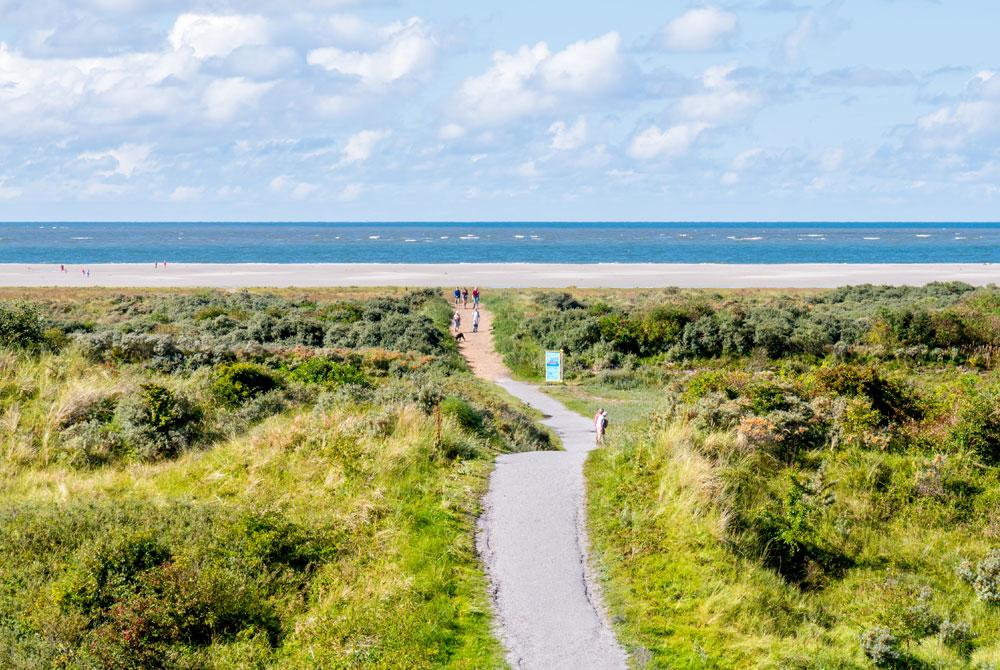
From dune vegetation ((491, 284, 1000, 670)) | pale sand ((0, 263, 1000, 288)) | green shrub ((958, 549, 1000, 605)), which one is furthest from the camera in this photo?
pale sand ((0, 263, 1000, 288))

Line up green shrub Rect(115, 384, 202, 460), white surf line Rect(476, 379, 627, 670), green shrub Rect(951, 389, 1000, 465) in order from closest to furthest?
white surf line Rect(476, 379, 627, 670), green shrub Rect(951, 389, 1000, 465), green shrub Rect(115, 384, 202, 460)

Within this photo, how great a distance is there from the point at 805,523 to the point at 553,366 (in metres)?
21.1

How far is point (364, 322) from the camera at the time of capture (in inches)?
1668

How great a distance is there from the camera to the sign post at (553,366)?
111 feet

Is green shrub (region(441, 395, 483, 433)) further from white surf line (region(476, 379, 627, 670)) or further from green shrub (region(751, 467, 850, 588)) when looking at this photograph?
green shrub (region(751, 467, 850, 588))

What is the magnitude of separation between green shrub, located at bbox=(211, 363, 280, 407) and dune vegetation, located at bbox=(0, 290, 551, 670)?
4 centimetres

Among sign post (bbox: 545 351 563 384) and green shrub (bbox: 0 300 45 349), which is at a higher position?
green shrub (bbox: 0 300 45 349)

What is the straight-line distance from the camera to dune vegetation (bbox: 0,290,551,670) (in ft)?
32.1

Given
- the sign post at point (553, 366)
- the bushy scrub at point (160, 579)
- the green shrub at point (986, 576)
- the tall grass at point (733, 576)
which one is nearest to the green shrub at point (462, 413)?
the tall grass at point (733, 576)

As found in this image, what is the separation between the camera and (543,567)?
36.9 feet

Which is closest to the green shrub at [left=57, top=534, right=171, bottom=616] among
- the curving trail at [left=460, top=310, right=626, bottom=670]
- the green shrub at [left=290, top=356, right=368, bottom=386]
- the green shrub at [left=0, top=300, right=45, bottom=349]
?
the curving trail at [left=460, top=310, right=626, bottom=670]

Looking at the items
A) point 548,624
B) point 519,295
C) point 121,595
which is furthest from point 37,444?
point 519,295

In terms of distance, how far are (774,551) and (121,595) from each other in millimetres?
7711

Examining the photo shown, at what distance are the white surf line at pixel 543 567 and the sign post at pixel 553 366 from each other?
1770 centimetres
